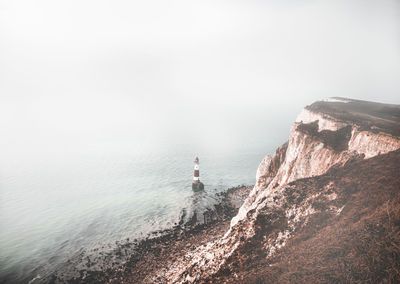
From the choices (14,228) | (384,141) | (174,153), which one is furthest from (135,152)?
(384,141)

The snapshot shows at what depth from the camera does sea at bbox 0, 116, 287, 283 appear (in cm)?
2704

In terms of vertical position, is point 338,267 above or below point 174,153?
above

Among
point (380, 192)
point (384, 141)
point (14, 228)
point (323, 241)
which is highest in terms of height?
point (384, 141)

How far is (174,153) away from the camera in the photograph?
88.0 m

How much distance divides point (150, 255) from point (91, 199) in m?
28.3

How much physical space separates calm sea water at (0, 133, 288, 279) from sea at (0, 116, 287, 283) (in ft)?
0.35

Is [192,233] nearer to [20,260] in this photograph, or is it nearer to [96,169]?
[20,260]

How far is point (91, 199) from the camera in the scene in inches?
1747

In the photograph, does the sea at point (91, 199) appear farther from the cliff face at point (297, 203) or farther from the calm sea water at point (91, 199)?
the cliff face at point (297, 203)

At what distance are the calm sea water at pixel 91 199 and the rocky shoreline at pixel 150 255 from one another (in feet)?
9.02

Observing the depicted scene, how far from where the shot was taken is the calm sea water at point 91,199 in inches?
1096

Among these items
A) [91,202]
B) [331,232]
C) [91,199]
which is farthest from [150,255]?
[91,199]

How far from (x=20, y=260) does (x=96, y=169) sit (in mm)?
46536

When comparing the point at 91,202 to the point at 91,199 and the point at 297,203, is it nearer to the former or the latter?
the point at 91,199
